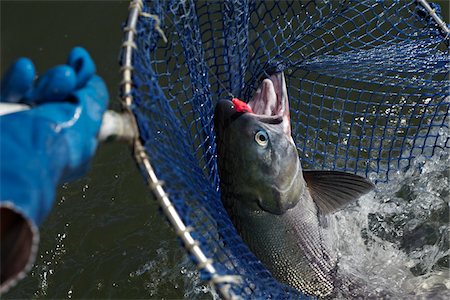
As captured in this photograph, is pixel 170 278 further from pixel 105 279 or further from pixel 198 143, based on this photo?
pixel 198 143

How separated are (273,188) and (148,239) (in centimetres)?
140

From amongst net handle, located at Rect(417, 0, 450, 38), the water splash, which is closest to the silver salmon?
the water splash

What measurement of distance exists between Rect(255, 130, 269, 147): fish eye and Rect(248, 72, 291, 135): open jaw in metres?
0.09

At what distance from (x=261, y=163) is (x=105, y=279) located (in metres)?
1.56

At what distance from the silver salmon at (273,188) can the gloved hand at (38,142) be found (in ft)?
3.38

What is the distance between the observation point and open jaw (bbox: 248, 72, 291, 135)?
3.14m

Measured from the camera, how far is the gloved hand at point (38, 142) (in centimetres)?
171

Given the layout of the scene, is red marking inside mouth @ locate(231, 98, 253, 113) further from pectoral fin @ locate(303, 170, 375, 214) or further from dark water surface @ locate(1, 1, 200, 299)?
dark water surface @ locate(1, 1, 200, 299)

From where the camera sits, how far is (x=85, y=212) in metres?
4.30

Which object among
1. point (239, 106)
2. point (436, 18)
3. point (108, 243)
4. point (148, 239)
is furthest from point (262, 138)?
point (108, 243)

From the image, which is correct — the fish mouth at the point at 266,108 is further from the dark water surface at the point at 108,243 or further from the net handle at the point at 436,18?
the net handle at the point at 436,18

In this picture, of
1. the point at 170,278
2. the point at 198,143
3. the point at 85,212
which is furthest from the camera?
Answer: the point at 85,212

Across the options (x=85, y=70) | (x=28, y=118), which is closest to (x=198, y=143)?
(x=85, y=70)

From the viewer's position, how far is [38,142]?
1853 millimetres
